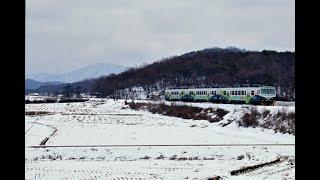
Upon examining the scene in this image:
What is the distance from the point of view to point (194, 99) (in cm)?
6556

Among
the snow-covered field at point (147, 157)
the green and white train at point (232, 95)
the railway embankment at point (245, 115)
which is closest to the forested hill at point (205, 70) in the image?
the green and white train at point (232, 95)

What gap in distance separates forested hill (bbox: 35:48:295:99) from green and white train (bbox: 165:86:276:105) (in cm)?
5209

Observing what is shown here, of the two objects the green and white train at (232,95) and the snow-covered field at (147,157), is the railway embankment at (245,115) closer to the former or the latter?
the snow-covered field at (147,157)

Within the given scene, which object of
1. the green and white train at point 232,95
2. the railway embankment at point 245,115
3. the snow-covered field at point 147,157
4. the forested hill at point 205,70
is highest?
the forested hill at point 205,70

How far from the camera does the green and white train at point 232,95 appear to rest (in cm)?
4853

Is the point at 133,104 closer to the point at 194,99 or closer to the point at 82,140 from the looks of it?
the point at 194,99

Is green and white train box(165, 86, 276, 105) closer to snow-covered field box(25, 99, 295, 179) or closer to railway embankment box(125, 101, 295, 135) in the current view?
railway embankment box(125, 101, 295, 135)

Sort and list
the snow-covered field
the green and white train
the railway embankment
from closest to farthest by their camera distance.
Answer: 1. the snow-covered field
2. the railway embankment
3. the green and white train

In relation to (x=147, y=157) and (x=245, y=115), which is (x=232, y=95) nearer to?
(x=245, y=115)

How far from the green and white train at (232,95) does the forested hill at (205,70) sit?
171ft

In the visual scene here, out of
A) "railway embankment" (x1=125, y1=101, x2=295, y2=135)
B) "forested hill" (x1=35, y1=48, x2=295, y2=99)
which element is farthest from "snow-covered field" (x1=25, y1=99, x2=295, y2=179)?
"forested hill" (x1=35, y1=48, x2=295, y2=99)

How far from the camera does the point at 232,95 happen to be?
54125 mm

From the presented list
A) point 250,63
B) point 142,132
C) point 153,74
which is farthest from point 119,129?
point 153,74

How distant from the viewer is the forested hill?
129m
